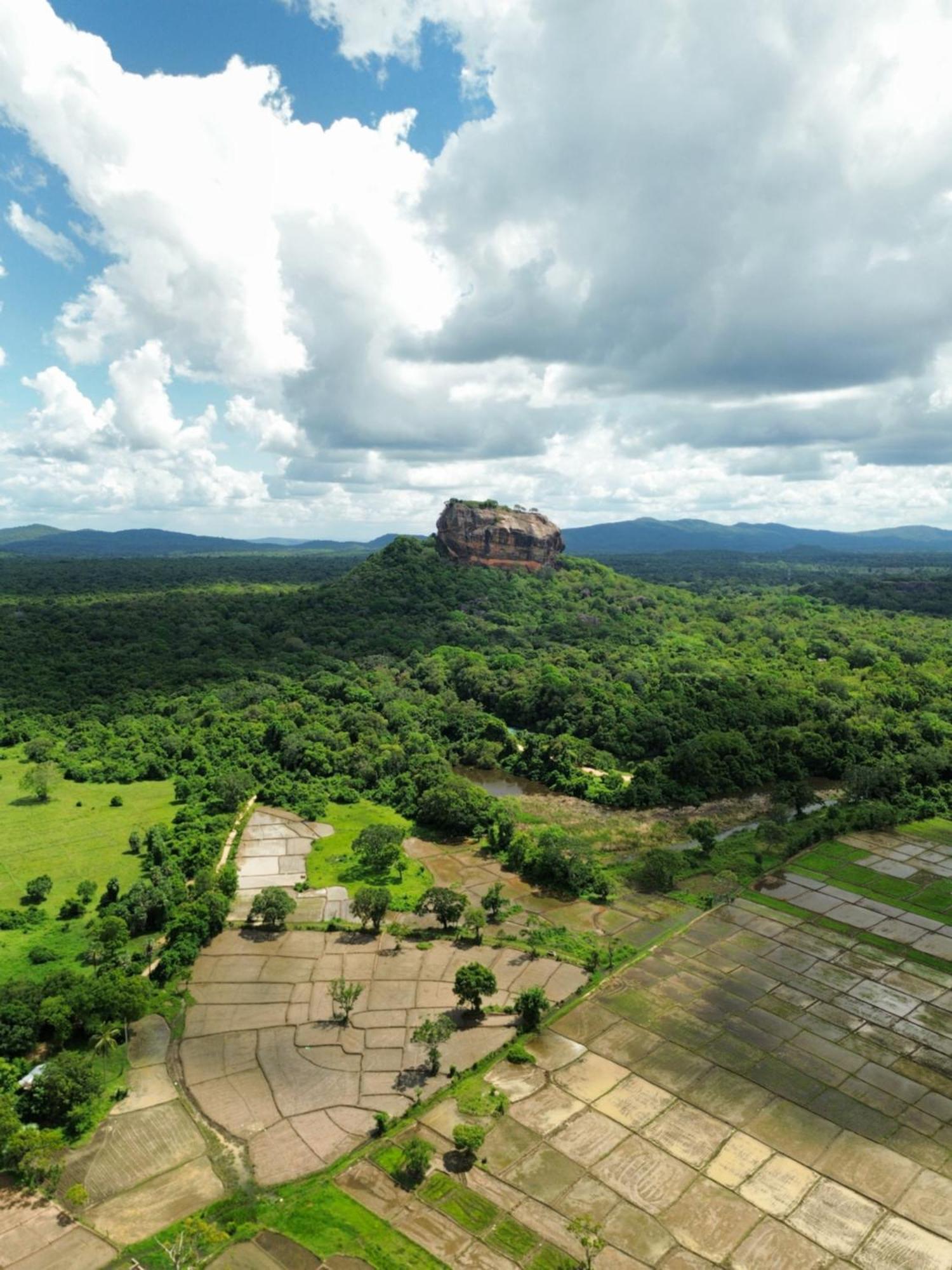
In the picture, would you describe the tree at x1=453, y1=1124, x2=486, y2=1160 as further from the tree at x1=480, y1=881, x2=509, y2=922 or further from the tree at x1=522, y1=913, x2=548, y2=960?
the tree at x1=480, y1=881, x2=509, y2=922

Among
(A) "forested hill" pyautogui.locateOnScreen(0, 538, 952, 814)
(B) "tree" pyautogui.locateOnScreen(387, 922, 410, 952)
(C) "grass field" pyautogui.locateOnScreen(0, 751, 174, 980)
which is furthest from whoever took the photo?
(A) "forested hill" pyautogui.locateOnScreen(0, 538, 952, 814)

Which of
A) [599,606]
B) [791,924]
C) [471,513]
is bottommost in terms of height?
[791,924]

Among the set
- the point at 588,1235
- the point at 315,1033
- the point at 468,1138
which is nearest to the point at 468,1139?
the point at 468,1138

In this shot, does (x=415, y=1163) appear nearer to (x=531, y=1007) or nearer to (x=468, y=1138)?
(x=468, y=1138)

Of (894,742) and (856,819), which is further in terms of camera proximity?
(894,742)

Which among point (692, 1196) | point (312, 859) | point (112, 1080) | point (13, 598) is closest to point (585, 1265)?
point (692, 1196)

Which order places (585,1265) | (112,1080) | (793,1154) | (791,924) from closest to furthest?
(585,1265) < (793,1154) < (112,1080) < (791,924)

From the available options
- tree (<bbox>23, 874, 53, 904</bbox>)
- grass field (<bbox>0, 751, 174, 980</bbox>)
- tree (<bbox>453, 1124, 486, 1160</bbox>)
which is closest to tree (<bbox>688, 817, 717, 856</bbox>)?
tree (<bbox>453, 1124, 486, 1160</bbox>)

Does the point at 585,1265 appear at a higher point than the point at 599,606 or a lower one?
lower

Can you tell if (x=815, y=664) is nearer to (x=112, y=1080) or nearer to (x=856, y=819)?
(x=856, y=819)
